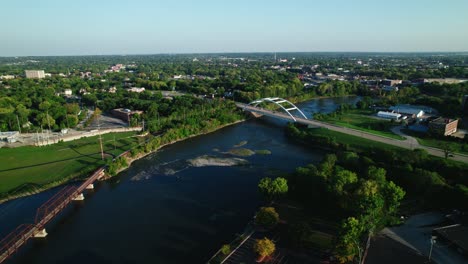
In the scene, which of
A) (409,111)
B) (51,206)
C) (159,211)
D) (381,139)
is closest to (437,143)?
(381,139)

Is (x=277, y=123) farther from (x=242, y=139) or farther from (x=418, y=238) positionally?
(x=418, y=238)

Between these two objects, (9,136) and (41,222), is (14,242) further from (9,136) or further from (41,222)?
(9,136)

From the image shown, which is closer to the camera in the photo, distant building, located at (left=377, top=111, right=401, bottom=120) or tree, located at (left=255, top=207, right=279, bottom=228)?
tree, located at (left=255, top=207, right=279, bottom=228)

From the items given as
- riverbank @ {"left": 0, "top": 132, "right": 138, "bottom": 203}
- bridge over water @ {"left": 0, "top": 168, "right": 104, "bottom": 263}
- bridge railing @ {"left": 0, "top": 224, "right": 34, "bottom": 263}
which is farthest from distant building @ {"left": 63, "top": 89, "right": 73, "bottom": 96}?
bridge railing @ {"left": 0, "top": 224, "right": 34, "bottom": 263}

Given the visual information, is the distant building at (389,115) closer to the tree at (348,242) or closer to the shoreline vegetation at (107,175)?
the shoreline vegetation at (107,175)

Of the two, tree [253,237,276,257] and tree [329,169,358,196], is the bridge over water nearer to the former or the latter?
tree [253,237,276,257]
